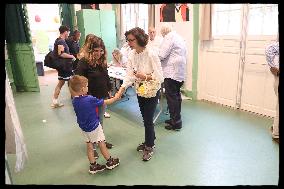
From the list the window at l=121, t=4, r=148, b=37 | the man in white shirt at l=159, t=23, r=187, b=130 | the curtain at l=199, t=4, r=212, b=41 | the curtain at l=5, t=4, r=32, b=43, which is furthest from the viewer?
the window at l=121, t=4, r=148, b=37

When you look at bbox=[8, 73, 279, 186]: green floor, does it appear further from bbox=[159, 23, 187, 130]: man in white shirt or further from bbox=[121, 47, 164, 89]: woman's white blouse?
bbox=[121, 47, 164, 89]: woman's white blouse

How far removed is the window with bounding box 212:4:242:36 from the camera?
163 inches

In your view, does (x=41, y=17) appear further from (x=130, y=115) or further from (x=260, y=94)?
(x=260, y=94)

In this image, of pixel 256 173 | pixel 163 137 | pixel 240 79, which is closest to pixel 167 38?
pixel 163 137

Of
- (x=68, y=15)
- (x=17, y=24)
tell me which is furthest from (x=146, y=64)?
(x=68, y=15)

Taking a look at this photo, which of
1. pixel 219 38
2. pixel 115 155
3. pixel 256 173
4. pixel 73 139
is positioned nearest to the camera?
pixel 256 173

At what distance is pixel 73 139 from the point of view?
10.8 ft

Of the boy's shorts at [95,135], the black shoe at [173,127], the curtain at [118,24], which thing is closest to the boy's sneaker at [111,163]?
the boy's shorts at [95,135]

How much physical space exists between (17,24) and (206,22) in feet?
12.7

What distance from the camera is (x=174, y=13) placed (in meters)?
4.93

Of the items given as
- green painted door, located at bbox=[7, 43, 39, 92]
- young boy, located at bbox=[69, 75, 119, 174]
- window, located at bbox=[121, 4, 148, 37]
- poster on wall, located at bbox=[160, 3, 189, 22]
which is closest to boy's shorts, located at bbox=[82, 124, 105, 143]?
young boy, located at bbox=[69, 75, 119, 174]

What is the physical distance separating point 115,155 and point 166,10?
3.33 m

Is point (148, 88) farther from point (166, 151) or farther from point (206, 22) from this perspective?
point (206, 22)

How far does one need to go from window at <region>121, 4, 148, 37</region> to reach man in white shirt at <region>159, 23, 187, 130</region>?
2766 mm
